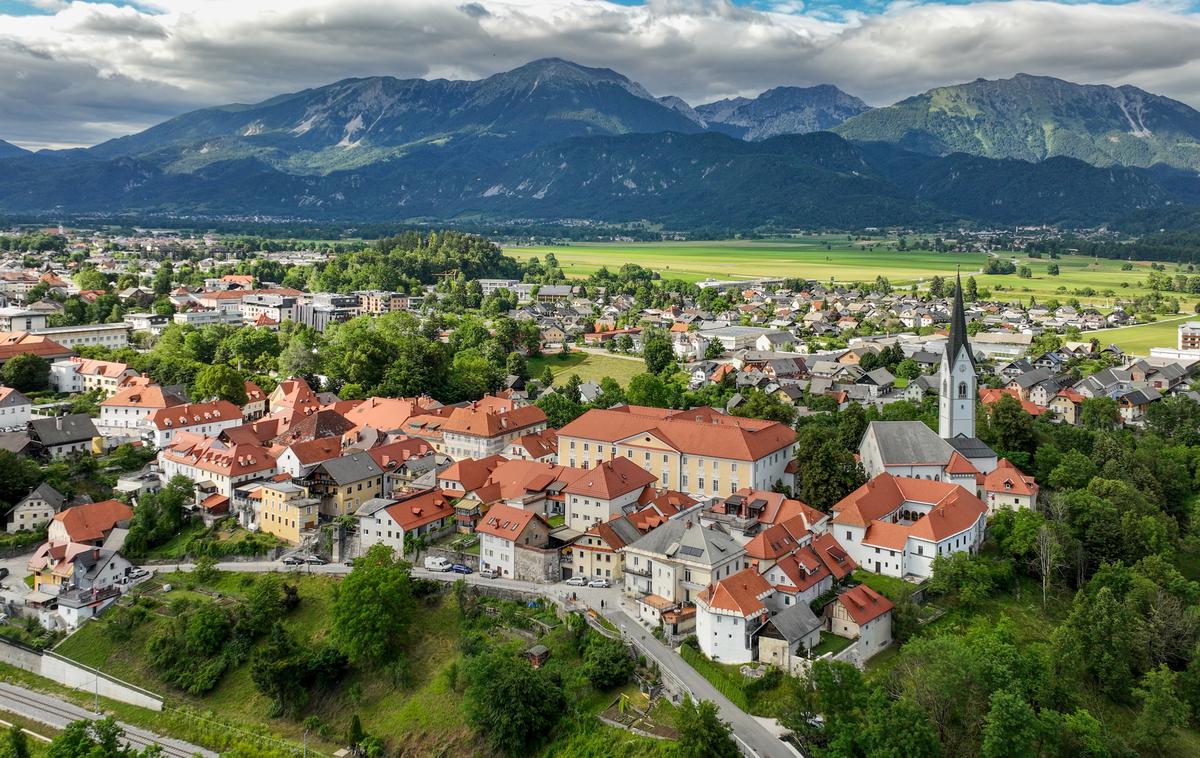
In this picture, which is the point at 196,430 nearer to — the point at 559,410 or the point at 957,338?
the point at 559,410

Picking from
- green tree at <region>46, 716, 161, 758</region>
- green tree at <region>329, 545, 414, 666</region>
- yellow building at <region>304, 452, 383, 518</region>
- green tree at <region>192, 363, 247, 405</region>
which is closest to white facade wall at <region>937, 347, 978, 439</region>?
green tree at <region>329, 545, 414, 666</region>

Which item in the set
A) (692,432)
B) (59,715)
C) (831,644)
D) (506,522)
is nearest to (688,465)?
(692,432)

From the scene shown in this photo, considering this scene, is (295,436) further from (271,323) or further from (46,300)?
(46,300)

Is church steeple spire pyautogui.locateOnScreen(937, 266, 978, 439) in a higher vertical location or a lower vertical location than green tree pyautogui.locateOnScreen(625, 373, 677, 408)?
higher

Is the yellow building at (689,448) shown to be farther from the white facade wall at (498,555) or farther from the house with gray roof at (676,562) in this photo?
the white facade wall at (498,555)

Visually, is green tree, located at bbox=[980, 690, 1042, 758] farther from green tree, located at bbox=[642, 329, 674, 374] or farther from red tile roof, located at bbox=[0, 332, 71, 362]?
red tile roof, located at bbox=[0, 332, 71, 362]

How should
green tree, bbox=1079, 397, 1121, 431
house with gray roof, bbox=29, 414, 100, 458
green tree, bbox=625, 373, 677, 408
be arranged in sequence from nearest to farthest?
1. house with gray roof, bbox=29, 414, 100, 458
2. green tree, bbox=1079, 397, 1121, 431
3. green tree, bbox=625, 373, 677, 408

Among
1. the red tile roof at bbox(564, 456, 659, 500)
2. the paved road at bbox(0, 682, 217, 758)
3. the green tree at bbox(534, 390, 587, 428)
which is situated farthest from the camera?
the green tree at bbox(534, 390, 587, 428)
